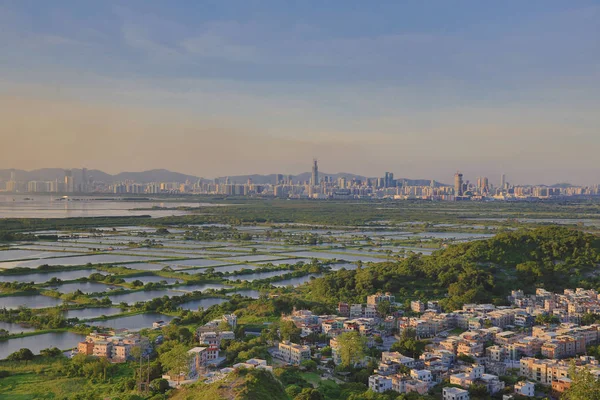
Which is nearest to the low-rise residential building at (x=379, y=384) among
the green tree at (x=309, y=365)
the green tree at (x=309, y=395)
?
the green tree at (x=309, y=395)

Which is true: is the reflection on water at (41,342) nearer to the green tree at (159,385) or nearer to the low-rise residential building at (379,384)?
the green tree at (159,385)

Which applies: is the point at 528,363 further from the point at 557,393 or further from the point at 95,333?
the point at 95,333

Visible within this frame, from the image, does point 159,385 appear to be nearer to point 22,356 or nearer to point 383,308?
point 22,356

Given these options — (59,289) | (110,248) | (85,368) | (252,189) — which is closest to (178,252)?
(110,248)

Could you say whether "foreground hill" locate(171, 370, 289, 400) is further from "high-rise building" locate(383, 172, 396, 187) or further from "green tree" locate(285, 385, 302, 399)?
"high-rise building" locate(383, 172, 396, 187)

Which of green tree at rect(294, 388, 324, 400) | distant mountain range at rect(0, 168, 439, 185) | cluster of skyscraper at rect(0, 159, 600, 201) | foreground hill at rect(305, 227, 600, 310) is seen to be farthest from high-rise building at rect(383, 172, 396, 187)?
green tree at rect(294, 388, 324, 400)
